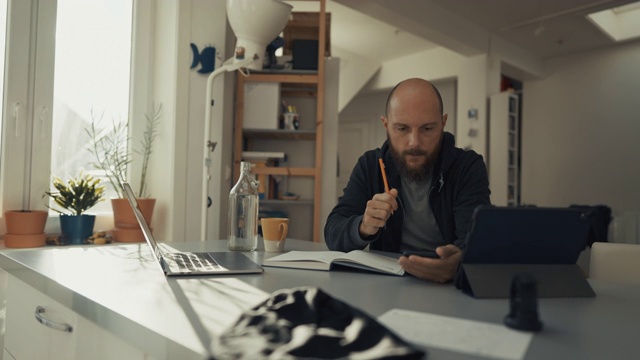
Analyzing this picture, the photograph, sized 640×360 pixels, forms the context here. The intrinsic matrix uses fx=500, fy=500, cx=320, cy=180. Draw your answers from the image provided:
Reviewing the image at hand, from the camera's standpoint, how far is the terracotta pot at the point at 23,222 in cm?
230

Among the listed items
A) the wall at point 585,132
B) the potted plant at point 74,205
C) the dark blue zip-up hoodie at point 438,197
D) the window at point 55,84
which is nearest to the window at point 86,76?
the window at point 55,84

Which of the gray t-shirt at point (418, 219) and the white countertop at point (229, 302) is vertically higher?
the gray t-shirt at point (418, 219)

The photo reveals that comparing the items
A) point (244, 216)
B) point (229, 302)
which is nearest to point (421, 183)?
point (244, 216)

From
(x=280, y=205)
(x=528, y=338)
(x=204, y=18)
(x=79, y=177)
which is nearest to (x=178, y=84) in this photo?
(x=204, y=18)

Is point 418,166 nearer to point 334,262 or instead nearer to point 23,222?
point 334,262

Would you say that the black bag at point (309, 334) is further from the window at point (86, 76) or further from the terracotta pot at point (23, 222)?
the window at point (86, 76)

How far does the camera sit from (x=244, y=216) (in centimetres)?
136

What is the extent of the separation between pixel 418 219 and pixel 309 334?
3.65 feet

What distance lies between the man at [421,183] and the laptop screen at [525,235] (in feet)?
1.76

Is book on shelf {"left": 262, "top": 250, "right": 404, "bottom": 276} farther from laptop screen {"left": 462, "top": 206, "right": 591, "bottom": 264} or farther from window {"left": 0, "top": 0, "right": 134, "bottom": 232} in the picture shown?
window {"left": 0, "top": 0, "right": 134, "bottom": 232}

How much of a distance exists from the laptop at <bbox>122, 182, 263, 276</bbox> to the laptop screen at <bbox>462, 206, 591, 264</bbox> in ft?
1.42

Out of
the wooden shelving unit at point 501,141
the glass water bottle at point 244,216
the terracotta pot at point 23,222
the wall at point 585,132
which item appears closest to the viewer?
the glass water bottle at point 244,216

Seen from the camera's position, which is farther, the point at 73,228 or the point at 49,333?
the point at 73,228

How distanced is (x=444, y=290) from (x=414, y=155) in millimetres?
715
